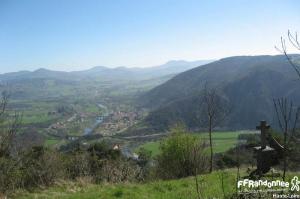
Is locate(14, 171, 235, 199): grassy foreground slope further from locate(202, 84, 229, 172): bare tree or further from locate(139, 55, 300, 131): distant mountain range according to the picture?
locate(139, 55, 300, 131): distant mountain range

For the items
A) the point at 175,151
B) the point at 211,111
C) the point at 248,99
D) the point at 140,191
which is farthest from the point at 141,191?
the point at 248,99

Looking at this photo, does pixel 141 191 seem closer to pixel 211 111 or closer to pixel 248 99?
pixel 211 111

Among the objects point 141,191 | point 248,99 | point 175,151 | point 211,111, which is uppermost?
point 211,111

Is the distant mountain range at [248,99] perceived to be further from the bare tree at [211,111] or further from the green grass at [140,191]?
the green grass at [140,191]

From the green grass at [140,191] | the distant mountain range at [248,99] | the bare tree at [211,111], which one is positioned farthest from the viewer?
the distant mountain range at [248,99]

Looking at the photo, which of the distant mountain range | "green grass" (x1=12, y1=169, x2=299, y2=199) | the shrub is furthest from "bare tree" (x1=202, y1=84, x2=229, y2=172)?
the distant mountain range

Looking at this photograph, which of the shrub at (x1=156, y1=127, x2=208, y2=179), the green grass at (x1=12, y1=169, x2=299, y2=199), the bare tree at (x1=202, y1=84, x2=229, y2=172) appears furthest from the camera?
the shrub at (x1=156, y1=127, x2=208, y2=179)

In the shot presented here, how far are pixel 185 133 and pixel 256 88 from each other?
81209 millimetres

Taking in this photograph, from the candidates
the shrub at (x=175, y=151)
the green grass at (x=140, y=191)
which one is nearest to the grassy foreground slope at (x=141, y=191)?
the green grass at (x=140, y=191)

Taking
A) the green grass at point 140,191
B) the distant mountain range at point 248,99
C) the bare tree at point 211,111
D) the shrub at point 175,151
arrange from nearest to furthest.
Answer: the green grass at point 140,191 < the bare tree at point 211,111 < the shrub at point 175,151 < the distant mountain range at point 248,99

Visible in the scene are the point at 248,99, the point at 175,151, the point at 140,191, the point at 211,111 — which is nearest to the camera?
the point at 140,191

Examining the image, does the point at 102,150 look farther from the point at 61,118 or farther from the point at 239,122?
the point at 61,118

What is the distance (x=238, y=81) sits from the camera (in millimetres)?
106250

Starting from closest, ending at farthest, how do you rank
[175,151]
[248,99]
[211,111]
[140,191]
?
[140,191] → [211,111] → [175,151] → [248,99]
